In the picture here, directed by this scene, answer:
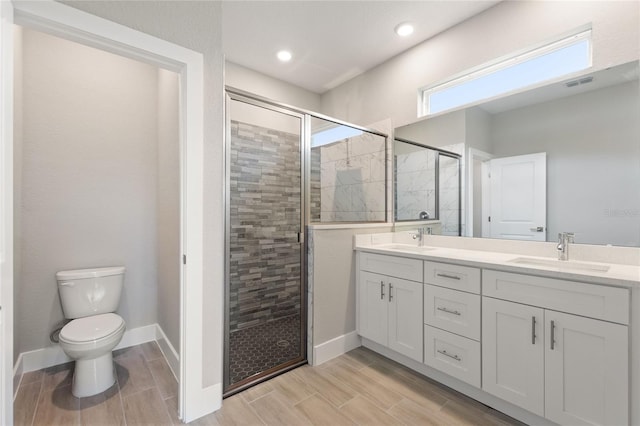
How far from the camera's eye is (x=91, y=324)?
1.98 metres

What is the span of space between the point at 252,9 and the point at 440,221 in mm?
2334

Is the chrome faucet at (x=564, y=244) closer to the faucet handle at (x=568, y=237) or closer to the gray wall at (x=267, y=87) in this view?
the faucet handle at (x=568, y=237)

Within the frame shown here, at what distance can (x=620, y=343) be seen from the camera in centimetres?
129

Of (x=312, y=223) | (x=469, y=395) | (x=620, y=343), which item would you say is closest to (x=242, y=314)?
(x=312, y=223)

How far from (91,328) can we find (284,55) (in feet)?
9.17

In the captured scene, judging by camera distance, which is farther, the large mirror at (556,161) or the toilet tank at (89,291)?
the toilet tank at (89,291)

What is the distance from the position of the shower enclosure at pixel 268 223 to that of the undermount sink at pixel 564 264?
4.67 ft

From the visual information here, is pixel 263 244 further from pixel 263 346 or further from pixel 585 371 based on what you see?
pixel 585 371

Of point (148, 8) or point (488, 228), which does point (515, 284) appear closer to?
point (488, 228)

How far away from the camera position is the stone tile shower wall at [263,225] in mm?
2006

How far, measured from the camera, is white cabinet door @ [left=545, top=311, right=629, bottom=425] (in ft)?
4.25

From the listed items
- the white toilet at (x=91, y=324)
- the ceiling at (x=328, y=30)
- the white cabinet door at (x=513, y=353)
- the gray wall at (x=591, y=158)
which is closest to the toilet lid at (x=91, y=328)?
the white toilet at (x=91, y=324)

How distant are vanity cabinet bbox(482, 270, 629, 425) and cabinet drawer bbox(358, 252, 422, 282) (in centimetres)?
46

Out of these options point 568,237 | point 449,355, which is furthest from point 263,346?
point 568,237
